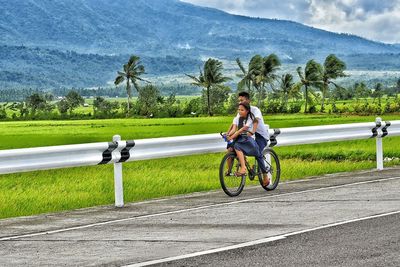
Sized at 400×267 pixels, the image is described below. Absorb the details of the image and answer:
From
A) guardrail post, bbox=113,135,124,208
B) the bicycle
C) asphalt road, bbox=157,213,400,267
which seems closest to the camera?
asphalt road, bbox=157,213,400,267

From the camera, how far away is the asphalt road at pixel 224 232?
27.9ft

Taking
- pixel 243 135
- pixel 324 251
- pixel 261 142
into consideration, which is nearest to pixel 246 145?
pixel 243 135

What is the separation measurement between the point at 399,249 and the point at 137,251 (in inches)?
101

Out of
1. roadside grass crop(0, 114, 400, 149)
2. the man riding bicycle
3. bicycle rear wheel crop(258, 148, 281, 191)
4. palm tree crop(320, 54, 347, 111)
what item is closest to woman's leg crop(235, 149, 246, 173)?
the man riding bicycle

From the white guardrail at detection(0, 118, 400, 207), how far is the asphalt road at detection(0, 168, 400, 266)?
766mm

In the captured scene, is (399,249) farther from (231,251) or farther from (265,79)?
(265,79)

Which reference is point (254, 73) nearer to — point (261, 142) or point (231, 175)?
point (261, 142)

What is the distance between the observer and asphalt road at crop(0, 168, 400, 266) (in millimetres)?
8516

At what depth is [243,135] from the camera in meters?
14.0

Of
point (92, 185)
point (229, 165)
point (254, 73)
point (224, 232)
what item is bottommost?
point (92, 185)

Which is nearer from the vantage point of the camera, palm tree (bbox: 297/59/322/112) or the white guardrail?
the white guardrail

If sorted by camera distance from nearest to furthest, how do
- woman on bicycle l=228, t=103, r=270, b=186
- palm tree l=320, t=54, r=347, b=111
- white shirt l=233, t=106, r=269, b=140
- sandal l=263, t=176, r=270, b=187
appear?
woman on bicycle l=228, t=103, r=270, b=186
white shirt l=233, t=106, r=269, b=140
sandal l=263, t=176, r=270, b=187
palm tree l=320, t=54, r=347, b=111

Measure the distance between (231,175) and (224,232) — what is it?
3854 millimetres

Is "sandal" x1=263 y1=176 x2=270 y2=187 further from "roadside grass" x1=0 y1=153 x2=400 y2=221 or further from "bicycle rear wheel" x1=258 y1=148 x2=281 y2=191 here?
"roadside grass" x1=0 y1=153 x2=400 y2=221
